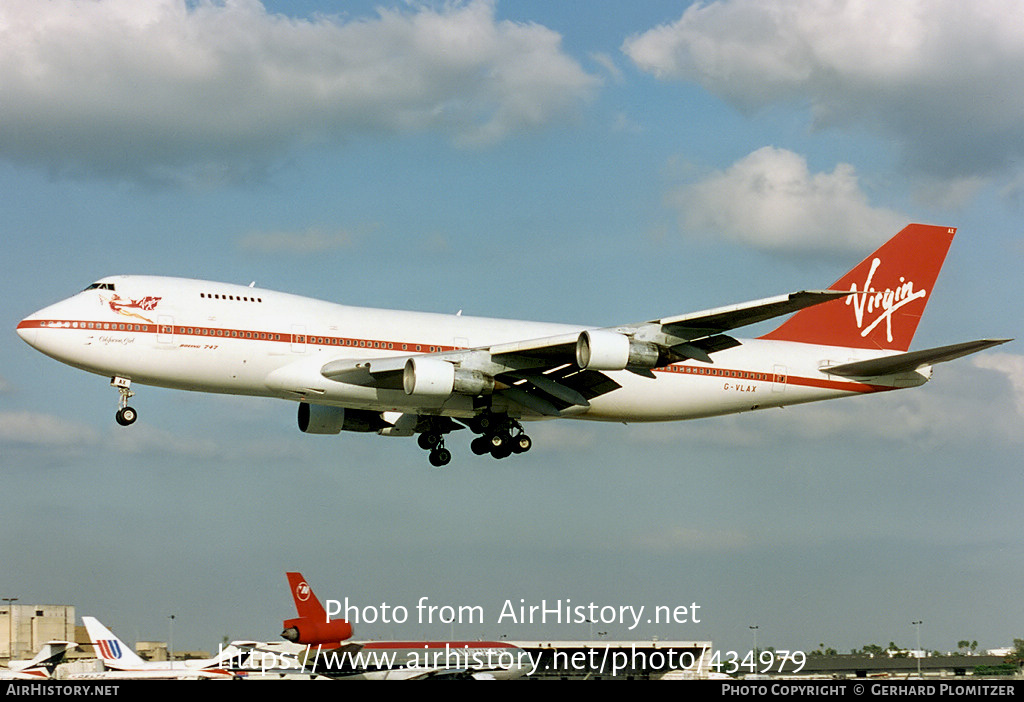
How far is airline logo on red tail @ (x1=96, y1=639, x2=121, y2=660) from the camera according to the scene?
132 ft

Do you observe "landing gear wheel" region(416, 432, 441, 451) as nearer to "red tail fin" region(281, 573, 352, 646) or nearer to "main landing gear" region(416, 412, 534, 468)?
"main landing gear" region(416, 412, 534, 468)

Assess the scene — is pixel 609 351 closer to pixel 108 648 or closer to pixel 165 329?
pixel 165 329

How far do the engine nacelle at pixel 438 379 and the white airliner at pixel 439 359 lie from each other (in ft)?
→ 0.14

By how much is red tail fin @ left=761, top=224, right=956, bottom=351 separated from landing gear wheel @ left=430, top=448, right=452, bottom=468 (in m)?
12.6

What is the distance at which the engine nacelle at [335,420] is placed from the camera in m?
41.0

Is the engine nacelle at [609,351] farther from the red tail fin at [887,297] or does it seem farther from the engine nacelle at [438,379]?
the red tail fin at [887,297]

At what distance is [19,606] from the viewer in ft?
171

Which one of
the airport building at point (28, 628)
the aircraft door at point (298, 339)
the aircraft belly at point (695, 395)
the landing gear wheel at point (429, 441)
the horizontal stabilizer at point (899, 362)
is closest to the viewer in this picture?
the aircraft door at point (298, 339)

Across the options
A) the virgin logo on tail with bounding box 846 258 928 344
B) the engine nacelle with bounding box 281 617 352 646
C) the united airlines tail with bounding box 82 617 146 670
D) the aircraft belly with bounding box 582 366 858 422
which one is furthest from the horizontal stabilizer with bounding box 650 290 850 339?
the united airlines tail with bounding box 82 617 146 670

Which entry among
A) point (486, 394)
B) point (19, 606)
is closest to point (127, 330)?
point (486, 394)

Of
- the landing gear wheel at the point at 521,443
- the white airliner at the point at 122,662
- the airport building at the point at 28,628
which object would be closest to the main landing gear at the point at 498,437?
the landing gear wheel at the point at 521,443

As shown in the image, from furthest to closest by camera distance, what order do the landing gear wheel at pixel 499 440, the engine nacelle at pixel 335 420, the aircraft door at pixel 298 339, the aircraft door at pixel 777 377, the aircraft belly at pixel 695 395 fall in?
the engine nacelle at pixel 335 420, the aircraft door at pixel 777 377, the aircraft belly at pixel 695 395, the landing gear wheel at pixel 499 440, the aircraft door at pixel 298 339

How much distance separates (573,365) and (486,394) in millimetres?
3060
